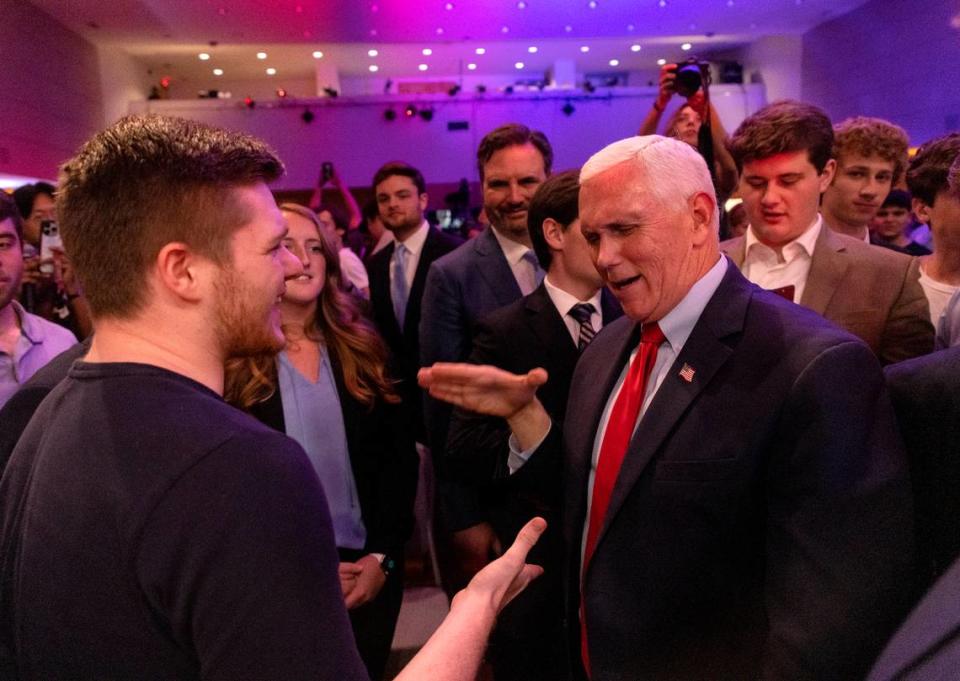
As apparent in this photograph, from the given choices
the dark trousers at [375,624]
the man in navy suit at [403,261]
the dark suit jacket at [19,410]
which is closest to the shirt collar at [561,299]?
the dark trousers at [375,624]

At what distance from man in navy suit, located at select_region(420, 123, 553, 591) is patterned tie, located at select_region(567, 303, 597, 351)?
20.7 inches

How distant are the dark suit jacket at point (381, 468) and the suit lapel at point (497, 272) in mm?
714

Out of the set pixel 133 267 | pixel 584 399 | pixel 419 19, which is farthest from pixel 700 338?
pixel 419 19

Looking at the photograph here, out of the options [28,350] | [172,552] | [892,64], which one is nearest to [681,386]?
[172,552]

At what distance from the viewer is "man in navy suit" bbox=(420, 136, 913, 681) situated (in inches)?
43.8

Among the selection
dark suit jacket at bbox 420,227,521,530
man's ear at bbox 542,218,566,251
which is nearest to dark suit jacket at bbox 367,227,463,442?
dark suit jacket at bbox 420,227,521,530

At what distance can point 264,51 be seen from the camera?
11.1 metres

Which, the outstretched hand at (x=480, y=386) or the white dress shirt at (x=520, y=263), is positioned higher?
the white dress shirt at (x=520, y=263)

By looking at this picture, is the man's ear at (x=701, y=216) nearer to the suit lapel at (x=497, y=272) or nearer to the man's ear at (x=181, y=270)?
the man's ear at (x=181, y=270)

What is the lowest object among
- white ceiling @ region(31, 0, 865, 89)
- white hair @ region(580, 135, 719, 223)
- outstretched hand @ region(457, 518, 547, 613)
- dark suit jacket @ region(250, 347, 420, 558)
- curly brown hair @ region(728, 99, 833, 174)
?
dark suit jacket @ region(250, 347, 420, 558)

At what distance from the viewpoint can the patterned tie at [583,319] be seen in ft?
6.98

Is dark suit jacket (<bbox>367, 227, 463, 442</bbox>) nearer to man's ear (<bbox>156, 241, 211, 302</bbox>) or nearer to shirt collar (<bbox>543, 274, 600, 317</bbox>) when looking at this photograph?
shirt collar (<bbox>543, 274, 600, 317</bbox>)

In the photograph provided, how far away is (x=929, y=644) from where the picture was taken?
41 cm

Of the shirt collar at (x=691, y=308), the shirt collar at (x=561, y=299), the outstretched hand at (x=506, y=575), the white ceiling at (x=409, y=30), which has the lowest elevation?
the outstretched hand at (x=506, y=575)
